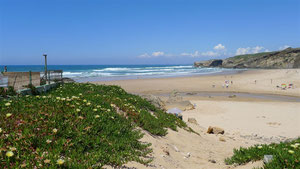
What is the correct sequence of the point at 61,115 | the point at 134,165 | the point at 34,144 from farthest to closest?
1. the point at 61,115
2. the point at 134,165
3. the point at 34,144

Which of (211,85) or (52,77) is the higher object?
(52,77)

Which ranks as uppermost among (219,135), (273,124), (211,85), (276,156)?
(276,156)

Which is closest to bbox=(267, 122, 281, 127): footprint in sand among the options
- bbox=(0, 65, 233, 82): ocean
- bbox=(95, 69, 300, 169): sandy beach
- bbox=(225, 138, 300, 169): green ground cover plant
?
bbox=(95, 69, 300, 169): sandy beach

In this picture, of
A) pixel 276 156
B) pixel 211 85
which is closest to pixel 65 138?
pixel 276 156

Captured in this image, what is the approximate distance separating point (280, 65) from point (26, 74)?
350 feet

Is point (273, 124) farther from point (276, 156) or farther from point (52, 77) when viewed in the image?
point (52, 77)

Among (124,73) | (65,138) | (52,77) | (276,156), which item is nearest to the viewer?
(65,138)

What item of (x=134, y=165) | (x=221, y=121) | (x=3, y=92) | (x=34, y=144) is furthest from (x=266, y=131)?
(x=3, y=92)

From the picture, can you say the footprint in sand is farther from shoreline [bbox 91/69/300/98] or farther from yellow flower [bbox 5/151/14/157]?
shoreline [bbox 91/69/300/98]

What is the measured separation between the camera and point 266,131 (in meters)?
12.4

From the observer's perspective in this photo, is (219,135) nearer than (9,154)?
No

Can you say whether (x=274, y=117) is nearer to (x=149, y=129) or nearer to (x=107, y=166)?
(x=149, y=129)

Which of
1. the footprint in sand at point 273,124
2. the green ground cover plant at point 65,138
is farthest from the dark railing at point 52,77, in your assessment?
the footprint in sand at point 273,124

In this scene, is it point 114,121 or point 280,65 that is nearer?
point 114,121
